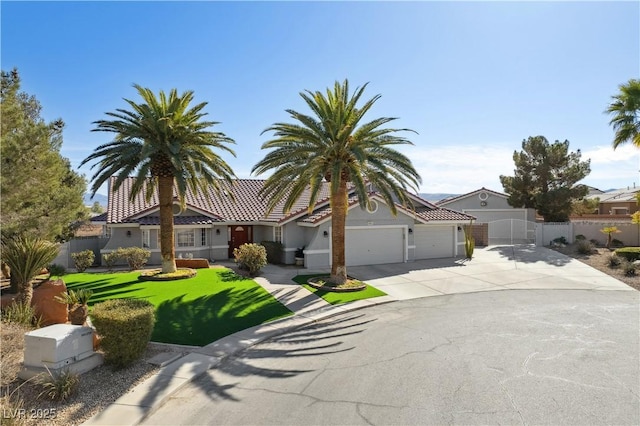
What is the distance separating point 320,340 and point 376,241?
1335 cm

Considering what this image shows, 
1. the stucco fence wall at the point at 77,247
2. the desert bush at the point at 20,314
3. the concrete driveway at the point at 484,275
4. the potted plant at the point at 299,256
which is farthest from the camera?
the potted plant at the point at 299,256

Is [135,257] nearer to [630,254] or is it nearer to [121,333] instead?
[121,333]

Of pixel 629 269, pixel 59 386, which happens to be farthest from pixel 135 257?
pixel 629 269

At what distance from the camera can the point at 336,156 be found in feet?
54.8

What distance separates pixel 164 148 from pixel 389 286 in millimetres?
11984

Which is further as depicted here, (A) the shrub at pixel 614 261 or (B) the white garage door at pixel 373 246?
(B) the white garage door at pixel 373 246

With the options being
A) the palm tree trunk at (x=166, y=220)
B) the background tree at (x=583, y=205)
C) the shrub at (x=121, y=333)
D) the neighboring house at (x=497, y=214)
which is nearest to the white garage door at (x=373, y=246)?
the palm tree trunk at (x=166, y=220)

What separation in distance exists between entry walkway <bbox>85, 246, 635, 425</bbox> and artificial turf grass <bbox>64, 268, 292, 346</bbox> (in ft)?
2.02

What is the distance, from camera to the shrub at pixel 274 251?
23.5 m

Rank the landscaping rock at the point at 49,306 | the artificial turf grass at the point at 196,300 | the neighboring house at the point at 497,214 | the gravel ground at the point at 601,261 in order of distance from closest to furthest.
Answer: the landscaping rock at the point at 49,306, the artificial turf grass at the point at 196,300, the gravel ground at the point at 601,261, the neighboring house at the point at 497,214

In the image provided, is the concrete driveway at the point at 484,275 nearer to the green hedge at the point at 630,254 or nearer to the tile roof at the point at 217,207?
the green hedge at the point at 630,254

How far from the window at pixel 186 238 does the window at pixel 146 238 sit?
5.45ft

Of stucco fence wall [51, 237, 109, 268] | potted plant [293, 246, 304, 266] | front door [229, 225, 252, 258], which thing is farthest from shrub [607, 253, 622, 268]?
stucco fence wall [51, 237, 109, 268]

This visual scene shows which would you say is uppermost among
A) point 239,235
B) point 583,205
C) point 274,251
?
point 583,205
